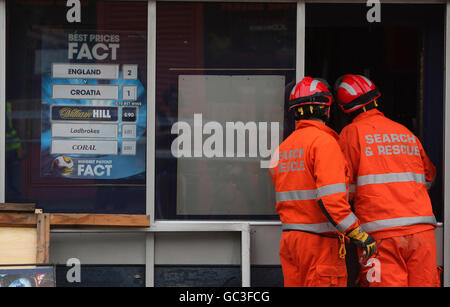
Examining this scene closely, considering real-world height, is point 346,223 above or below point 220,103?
below

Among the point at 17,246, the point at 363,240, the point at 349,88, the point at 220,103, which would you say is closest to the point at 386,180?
the point at 363,240

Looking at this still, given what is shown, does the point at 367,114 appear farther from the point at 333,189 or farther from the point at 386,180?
the point at 333,189

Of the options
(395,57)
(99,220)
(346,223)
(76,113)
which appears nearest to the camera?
(346,223)

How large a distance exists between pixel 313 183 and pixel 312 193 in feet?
0.23

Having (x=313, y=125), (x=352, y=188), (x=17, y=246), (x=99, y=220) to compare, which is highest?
(x=313, y=125)

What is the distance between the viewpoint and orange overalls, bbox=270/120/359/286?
141 inches

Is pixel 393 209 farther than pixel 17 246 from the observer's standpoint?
No

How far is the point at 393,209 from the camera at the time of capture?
3.82 metres

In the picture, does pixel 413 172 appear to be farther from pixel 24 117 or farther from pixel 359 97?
pixel 24 117

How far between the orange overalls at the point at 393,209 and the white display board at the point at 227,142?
40.6 inches

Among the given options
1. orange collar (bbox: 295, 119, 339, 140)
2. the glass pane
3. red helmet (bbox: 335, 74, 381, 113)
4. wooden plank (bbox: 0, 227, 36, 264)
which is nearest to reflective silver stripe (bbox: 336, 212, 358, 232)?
orange collar (bbox: 295, 119, 339, 140)

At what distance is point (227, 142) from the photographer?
479cm

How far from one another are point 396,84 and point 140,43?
3256mm

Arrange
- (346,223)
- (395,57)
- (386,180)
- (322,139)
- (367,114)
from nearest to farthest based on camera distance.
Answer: (346,223) < (322,139) < (386,180) < (367,114) < (395,57)
